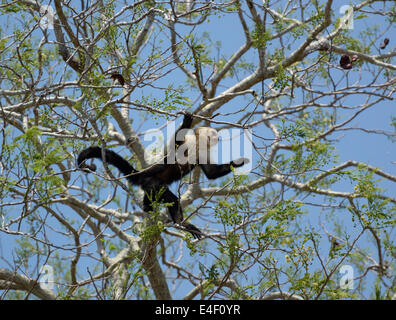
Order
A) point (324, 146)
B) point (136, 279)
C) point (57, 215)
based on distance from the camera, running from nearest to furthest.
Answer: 1. point (136, 279)
2. point (324, 146)
3. point (57, 215)

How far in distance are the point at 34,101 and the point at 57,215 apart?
5.07 ft

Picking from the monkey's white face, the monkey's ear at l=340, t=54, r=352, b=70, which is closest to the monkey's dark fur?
the monkey's white face

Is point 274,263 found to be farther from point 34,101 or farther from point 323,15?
point 323,15

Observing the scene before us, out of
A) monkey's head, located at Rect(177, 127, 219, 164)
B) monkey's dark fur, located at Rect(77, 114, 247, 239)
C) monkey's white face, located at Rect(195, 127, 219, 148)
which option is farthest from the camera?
monkey's white face, located at Rect(195, 127, 219, 148)

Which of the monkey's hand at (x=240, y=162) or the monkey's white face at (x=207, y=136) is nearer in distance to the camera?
the monkey's hand at (x=240, y=162)

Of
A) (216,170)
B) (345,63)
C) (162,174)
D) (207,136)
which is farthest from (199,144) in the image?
(345,63)
